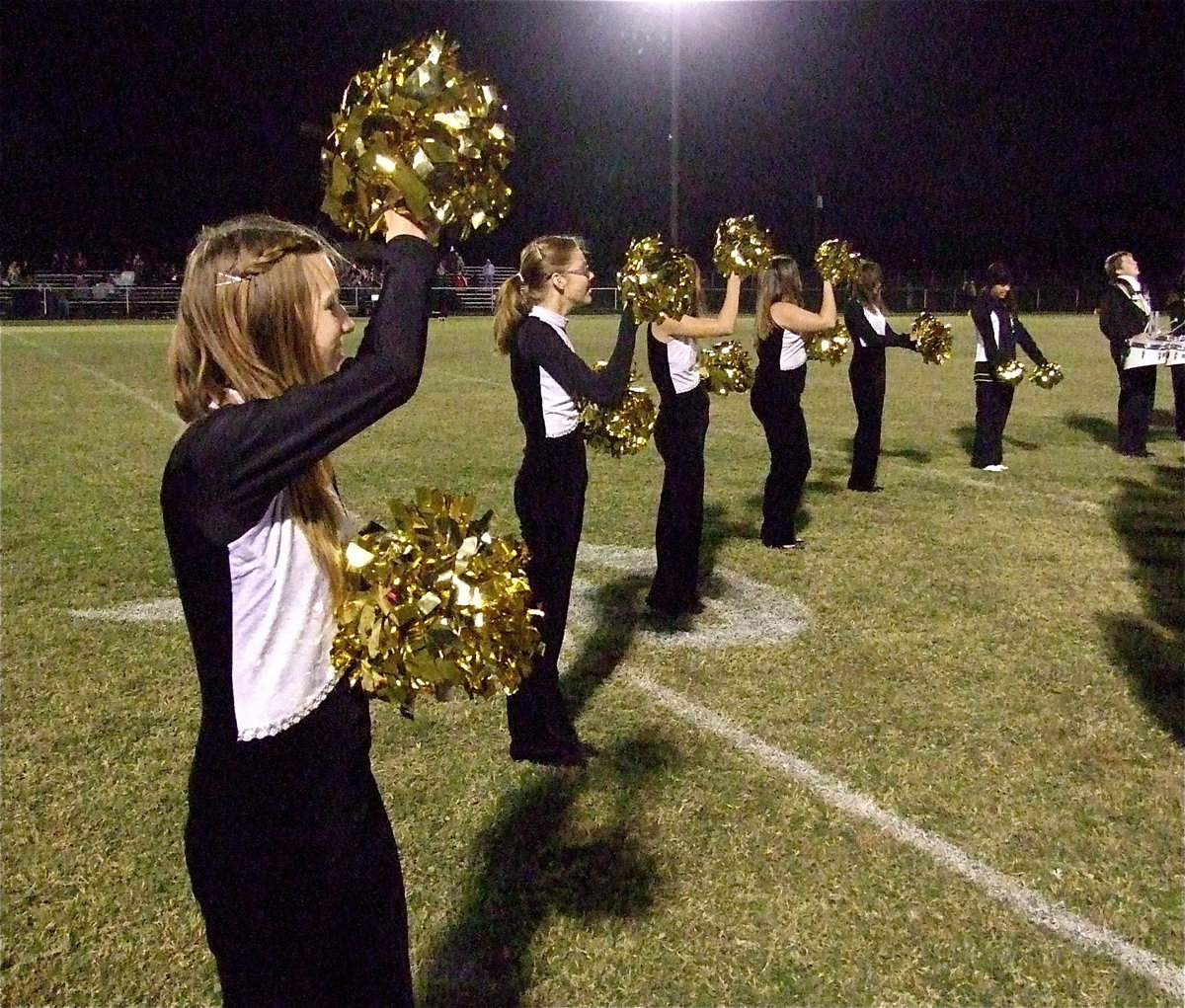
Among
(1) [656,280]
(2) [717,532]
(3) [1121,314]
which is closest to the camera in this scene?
(1) [656,280]

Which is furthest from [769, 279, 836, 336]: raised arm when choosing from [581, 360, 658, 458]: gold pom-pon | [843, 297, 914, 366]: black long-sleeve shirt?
[581, 360, 658, 458]: gold pom-pon

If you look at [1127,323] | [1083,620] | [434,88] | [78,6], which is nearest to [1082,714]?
[1083,620]

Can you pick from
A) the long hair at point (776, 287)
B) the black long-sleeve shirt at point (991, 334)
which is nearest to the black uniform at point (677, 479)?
the long hair at point (776, 287)

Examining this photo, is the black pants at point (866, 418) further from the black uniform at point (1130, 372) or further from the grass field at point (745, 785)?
the black uniform at point (1130, 372)

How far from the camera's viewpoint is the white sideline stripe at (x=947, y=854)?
292cm

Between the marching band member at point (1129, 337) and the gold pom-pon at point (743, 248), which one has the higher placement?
the gold pom-pon at point (743, 248)

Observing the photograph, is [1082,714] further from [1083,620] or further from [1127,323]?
[1127,323]

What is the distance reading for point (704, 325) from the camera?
5340 millimetres

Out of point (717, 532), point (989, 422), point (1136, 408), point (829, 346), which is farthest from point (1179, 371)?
point (717, 532)

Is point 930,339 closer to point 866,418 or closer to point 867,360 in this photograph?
point 867,360

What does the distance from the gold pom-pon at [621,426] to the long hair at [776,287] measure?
248 centimetres

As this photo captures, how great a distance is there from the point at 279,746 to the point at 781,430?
5676 mm

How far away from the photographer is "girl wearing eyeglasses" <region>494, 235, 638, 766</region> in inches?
151

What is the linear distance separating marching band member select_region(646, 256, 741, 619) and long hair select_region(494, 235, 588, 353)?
1571mm
